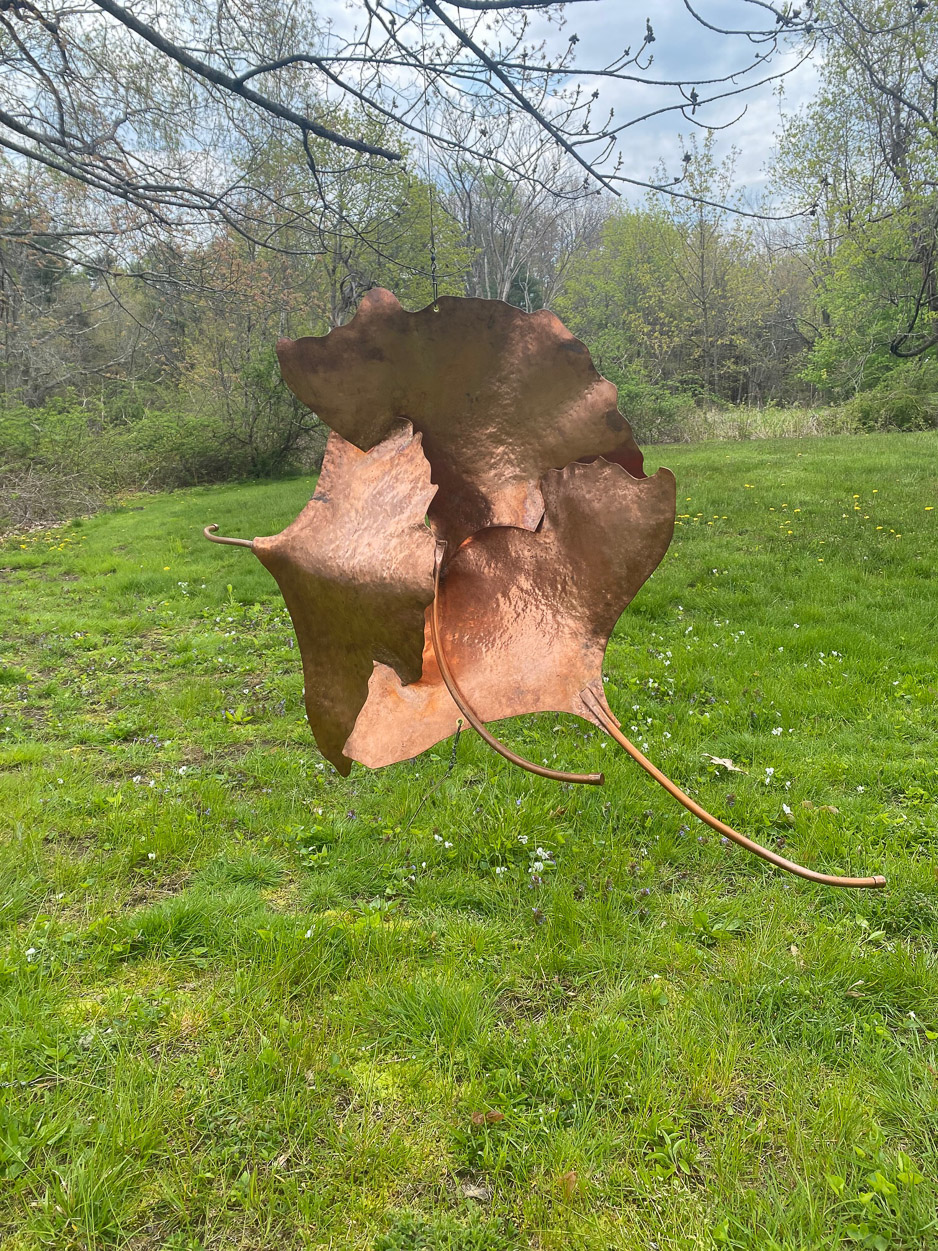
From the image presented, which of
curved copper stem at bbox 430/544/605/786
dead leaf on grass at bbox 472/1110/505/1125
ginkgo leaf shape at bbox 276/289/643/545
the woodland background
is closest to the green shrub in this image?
the woodland background

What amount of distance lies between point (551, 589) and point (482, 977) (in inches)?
92.6

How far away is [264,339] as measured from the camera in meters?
16.1

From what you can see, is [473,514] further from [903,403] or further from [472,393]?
[903,403]

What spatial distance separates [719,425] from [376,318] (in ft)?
59.7

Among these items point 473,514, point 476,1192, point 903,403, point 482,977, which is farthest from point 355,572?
point 903,403

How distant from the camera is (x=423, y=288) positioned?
2609 mm

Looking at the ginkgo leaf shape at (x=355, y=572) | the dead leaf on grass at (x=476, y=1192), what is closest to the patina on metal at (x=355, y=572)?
the ginkgo leaf shape at (x=355, y=572)

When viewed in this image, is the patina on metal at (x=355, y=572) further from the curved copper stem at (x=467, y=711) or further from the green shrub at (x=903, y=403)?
the green shrub at (x=903, y=403)

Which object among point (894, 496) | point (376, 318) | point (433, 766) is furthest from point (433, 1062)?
point (894, 496)

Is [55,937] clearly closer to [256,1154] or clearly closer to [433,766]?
[256,1154]

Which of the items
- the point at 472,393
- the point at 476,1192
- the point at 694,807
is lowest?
the point at 476,1192

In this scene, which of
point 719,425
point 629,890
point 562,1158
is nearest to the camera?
point 562,1158

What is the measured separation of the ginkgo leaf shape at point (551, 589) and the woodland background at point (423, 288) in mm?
755

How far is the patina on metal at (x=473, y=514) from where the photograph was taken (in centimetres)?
52
